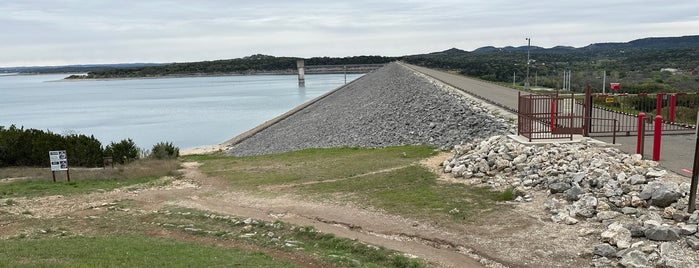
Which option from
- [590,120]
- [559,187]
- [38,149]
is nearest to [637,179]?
[559,187]

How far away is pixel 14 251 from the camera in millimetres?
10102

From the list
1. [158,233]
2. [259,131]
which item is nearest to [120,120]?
[259,131]

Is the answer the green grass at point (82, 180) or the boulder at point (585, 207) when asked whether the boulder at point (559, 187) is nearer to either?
the boulder at point (585, 207)

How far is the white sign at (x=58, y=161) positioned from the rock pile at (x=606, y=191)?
13.7 metres

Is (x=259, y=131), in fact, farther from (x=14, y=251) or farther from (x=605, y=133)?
(x=14, y=251)

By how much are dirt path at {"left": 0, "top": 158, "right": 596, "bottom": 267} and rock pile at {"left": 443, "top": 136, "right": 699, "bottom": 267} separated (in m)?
0.49

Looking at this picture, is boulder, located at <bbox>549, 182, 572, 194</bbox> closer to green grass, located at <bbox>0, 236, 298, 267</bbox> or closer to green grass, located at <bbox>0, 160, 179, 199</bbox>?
green grass, located at <bbox>0, 236, 298, 267</bbox>

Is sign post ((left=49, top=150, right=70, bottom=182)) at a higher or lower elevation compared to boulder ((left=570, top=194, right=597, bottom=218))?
lower

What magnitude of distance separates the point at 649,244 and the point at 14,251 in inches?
425

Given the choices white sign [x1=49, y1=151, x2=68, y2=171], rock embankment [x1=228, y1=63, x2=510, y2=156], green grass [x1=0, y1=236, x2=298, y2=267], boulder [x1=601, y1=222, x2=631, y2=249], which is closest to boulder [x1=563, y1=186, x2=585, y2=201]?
boulder [x1=601, y1=222, x2=631, y2=249]

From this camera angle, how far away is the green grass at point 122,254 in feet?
29.6

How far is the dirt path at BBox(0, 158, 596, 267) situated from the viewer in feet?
30.8

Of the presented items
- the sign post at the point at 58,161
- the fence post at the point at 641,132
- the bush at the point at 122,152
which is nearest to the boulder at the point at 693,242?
the fence post at the point at 641,132

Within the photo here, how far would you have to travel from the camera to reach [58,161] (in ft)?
66.8
